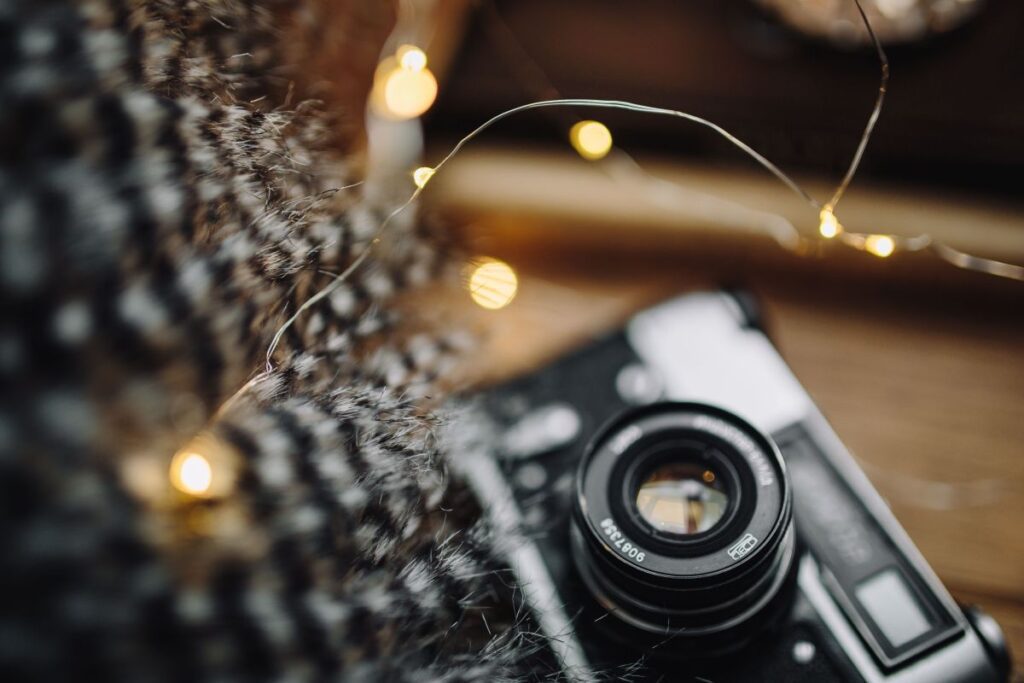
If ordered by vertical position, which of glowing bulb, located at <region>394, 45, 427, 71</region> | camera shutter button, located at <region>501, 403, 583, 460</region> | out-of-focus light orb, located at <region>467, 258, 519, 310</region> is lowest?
camera shutter button, located at <region>501, 403, 583, 460</region>

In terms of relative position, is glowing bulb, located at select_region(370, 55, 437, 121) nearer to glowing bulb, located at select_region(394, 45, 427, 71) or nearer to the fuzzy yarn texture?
glowing bulb, located at select_region(394, 45, 427, 71)

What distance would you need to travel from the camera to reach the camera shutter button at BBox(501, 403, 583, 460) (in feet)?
1.32

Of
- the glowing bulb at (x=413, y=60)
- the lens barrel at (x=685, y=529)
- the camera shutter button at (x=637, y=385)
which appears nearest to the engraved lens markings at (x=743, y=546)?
the lens barrel at (x=685, y=529)

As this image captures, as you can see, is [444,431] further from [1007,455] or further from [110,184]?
[1007,455]

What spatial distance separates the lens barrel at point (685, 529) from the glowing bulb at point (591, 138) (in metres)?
0.22

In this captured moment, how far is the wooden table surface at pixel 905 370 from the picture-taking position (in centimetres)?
44

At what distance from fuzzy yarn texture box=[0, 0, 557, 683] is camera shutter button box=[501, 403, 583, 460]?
2.8 inches

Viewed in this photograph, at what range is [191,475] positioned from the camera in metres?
0.24

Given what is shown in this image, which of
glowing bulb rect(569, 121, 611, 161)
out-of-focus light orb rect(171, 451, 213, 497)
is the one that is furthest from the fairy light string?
out-of-focus light orb rect(171, 451, 213, 497)

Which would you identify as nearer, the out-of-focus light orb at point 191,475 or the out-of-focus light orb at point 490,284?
the out-of-focus light orb at point 191,475

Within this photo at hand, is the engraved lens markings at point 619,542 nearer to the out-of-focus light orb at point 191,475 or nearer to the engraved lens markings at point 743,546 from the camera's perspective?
the engraved lens markings at point 743,546

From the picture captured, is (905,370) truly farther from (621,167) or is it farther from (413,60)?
(413,60)

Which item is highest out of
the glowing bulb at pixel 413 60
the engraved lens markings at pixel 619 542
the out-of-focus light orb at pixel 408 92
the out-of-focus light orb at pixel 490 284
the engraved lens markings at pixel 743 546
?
the out-of-focus light orb at pixel 408 92

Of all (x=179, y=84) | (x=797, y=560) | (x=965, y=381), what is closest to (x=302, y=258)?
(x=179, y=84)
